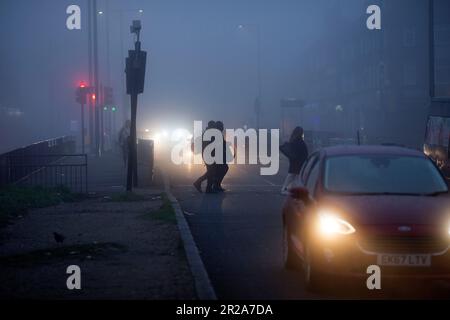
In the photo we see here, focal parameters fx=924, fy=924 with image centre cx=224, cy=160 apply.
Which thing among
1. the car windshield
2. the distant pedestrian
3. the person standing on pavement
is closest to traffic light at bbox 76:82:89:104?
the distant pedestrian

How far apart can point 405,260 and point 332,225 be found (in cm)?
80

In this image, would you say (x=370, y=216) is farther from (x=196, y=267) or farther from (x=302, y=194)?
(x=196, y=267)

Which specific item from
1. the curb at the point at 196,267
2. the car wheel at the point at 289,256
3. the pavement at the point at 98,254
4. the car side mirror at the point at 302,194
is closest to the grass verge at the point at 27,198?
the pavement at the point at 98,254

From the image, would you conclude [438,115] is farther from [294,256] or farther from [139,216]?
[294,256]

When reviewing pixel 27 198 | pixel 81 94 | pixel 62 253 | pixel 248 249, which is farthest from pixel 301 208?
pixel 81 94

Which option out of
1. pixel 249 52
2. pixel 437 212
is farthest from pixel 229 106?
pixel 437 212

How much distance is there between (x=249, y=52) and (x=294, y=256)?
126916 mm

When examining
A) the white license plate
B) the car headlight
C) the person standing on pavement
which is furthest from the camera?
the person standing on pavement

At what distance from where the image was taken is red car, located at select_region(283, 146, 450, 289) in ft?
29.5

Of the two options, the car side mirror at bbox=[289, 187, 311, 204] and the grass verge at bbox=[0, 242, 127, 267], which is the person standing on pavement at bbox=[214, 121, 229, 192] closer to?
the grass verge at bbox=[0, 242, 127, 267]

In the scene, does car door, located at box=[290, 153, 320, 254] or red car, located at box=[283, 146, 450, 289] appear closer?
red car, located at box=[283, 146, 450, 289]

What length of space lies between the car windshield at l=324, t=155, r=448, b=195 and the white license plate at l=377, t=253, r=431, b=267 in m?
1.23

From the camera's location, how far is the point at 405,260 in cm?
895

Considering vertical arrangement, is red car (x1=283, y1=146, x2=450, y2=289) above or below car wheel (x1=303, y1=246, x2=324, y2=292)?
above
